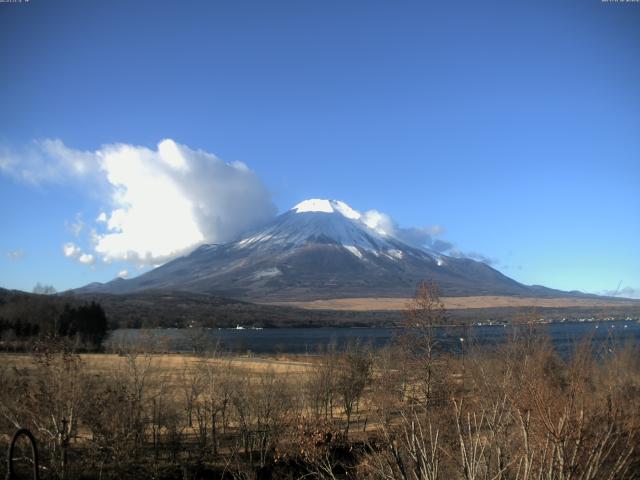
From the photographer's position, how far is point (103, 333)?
93.6m

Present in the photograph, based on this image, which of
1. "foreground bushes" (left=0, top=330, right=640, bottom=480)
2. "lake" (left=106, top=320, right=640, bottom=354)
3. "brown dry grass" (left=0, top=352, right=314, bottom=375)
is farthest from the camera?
"lake" (left=106, top=320, right=640, bottom=354)

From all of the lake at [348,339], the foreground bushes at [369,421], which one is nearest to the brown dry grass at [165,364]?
the foreground bushes at [369,421]

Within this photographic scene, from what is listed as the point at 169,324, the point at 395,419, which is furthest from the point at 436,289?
the point at 169,324

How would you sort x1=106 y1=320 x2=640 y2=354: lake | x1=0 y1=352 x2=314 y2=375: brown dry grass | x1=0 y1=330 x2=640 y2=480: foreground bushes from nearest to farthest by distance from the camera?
x1=0 y1=330 x2=640 y2=480: foreground bushes < x1=0 y1=352 x2=314 y2=375: brown dry grass < x1=106 y1=320 x2=640 y2=354: lake

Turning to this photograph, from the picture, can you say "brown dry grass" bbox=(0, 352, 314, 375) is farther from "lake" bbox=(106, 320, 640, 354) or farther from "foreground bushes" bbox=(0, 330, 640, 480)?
"lake" bbox=(106, 320, 640, 354)

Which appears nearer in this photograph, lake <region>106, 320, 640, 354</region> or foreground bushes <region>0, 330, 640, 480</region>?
foreground bushes <region>0, 330, 640, 480</region>

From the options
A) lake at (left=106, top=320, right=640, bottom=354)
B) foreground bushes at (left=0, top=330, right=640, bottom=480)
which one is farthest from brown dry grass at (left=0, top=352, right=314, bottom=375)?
lake at (left=106, top=320, right=640, bottom=354)

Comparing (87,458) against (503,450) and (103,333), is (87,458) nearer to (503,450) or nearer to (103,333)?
(503,450)

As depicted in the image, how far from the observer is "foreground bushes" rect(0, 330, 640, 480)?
6793 mm

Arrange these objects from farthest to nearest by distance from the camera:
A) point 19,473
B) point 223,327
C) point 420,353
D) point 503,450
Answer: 1. point 223,327
2. point 420,353
3. point 19,473
4. point 503,450

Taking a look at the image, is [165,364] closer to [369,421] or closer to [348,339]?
[348,339]

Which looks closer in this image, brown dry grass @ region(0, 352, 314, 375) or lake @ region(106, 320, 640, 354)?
brown dry grass @ region(0, 352, 314, 375)

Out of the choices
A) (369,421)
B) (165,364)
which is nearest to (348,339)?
(165,364)

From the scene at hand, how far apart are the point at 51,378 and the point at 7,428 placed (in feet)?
6.73
